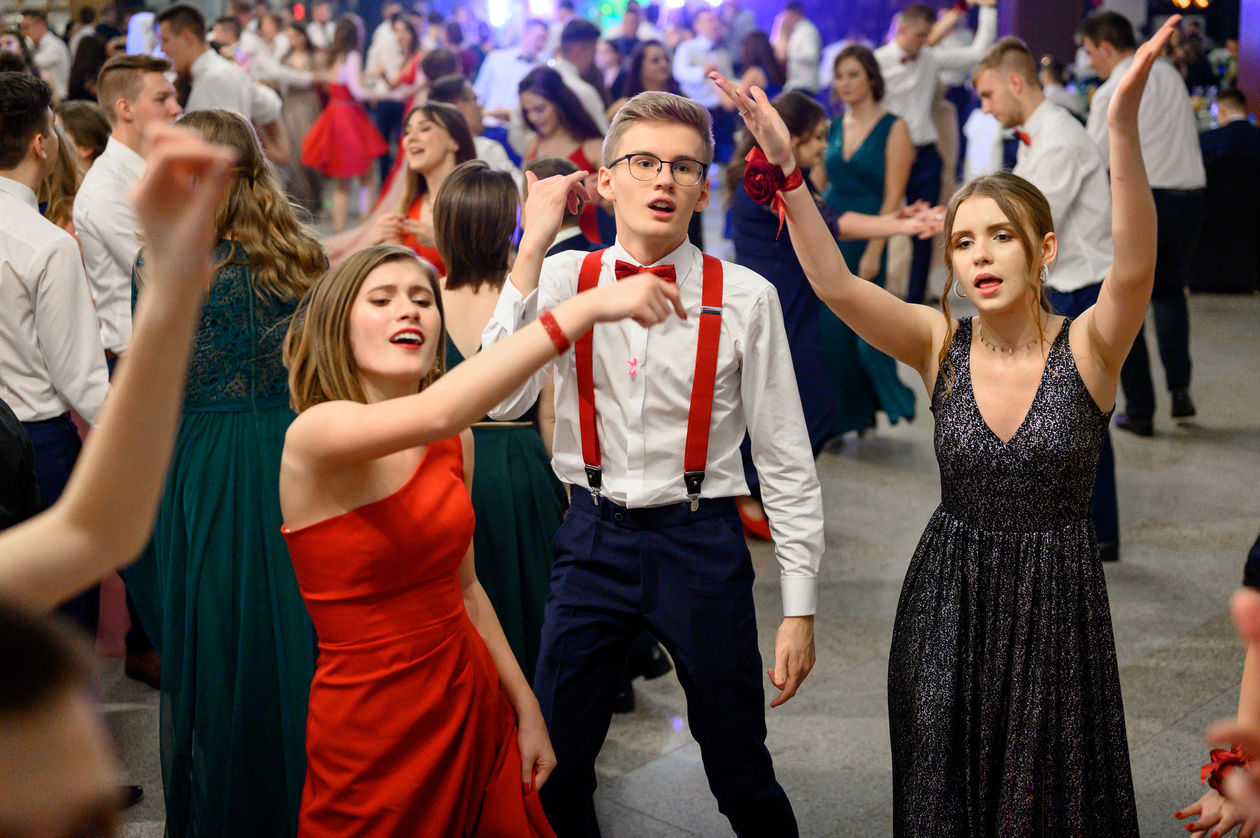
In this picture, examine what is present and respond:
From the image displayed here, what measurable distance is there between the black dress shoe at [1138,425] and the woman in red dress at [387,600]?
4.65 metres

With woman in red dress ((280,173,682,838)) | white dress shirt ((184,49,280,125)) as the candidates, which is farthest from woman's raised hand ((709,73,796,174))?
white dress shirt ((184,49,280,125))

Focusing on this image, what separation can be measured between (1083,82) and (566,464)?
33.2 feet

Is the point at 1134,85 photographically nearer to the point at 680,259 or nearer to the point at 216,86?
the point at 680,259

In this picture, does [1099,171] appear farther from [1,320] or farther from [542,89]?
[1,320]

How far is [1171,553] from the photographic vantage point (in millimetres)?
4375

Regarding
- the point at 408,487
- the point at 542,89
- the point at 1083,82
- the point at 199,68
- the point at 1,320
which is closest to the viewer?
the point at 408,487

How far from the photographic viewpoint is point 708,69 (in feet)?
35.9

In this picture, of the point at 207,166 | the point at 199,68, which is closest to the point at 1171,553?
the point at 207,166

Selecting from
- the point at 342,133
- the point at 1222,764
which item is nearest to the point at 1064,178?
the point at 1222,764

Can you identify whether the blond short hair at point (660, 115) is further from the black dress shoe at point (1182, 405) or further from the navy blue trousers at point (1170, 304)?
the black dress shoe at point (1182, 405)

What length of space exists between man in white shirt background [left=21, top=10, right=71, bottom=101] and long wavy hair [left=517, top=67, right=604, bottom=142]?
6.28 meters

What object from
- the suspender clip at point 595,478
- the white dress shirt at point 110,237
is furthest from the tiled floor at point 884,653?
the white dress shirt at point 110,237

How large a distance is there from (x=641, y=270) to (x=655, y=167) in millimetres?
192

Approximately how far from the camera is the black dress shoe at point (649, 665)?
3531 millimetres
